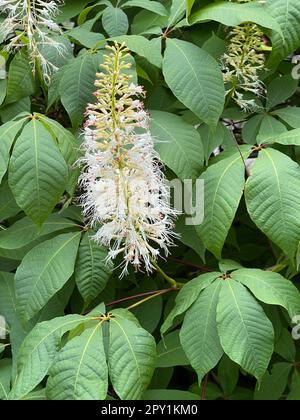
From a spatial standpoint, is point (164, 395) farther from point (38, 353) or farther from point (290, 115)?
point (290, 115)

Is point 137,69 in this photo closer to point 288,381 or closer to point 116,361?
point 116,361

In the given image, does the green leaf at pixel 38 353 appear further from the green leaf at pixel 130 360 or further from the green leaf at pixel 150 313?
the green leaf at pixel 150 313

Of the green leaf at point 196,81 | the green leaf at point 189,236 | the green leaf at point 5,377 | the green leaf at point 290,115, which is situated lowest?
the green leaf at point 5,377

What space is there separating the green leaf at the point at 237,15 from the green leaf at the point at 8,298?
0.85m

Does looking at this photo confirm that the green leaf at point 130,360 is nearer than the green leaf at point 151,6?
Yes

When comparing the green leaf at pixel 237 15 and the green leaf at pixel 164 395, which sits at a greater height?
the green leaf at pixel 237 15

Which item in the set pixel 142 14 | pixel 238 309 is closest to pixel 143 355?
pixel 238 309

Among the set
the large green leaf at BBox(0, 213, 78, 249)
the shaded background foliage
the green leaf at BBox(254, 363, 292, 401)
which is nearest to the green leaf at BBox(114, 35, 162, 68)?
the shaded background foliage

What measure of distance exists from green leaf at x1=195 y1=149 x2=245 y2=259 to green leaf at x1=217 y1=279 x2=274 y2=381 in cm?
17

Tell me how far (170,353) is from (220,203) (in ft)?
1.43

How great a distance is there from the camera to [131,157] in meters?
1.53

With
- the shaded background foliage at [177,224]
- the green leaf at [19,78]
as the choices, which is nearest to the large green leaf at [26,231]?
the shaded background foliage at [177,224]

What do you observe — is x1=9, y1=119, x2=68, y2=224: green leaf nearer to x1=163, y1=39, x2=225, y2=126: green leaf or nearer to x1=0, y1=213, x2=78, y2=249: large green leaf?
x1=0, y1=213, x2=78, y2=249: large green leaf

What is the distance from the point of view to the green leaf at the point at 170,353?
5.73 feet
